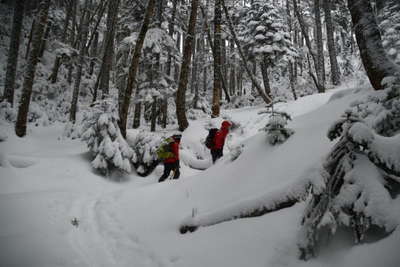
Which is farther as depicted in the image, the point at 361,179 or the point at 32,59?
the point at 32,59

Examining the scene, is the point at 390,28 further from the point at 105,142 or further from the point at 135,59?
the point at 105,142

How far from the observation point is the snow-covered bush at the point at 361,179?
229cm

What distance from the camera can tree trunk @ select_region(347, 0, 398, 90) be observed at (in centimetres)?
396

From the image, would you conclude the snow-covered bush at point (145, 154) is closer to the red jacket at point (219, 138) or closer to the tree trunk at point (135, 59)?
the tree trunk at point (135, 59)

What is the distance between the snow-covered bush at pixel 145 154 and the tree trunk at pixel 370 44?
24.5 ft

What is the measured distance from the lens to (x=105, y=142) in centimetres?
903

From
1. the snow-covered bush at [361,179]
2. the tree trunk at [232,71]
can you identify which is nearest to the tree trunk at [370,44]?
the snow-covered bush at [361,179]

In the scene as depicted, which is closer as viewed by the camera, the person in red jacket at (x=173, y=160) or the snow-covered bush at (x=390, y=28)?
the person in red jacket at (x=173, y=160)

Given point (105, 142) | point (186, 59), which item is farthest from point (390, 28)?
point (105, 142)

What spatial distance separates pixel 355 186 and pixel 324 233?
57 cm

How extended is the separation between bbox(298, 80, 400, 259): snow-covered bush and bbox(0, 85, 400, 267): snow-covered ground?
0.15m

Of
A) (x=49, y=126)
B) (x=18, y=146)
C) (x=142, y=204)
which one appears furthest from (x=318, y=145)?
(x=49, y=126)

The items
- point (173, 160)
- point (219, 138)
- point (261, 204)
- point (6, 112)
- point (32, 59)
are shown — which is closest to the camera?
point (261, 204)

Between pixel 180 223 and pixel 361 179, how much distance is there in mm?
2747
